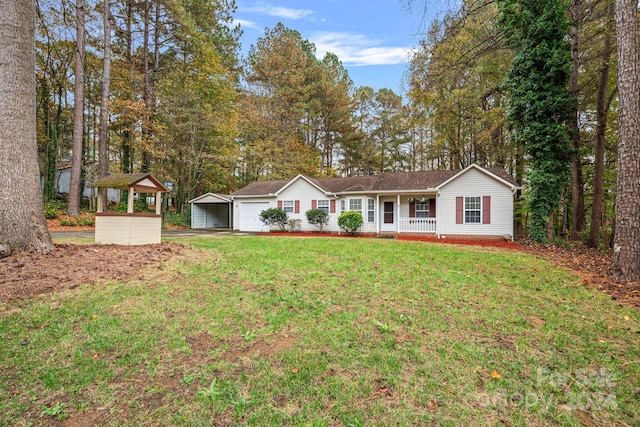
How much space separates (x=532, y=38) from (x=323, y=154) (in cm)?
1875

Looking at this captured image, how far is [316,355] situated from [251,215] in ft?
59.5

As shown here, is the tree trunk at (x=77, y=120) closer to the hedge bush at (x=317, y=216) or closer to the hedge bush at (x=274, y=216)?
the hedge bush at (x=274, y=216)

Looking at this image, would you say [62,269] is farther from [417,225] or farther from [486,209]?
[486,209]

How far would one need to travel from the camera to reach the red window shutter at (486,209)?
→ 14.3 m

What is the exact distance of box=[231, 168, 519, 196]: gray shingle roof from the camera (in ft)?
53.3

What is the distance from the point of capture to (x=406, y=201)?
56.3 feet

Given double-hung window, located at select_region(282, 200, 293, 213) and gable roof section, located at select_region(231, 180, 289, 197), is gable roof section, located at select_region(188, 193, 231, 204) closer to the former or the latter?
gable roof section, located at select_region(231, 180, 289, 197)

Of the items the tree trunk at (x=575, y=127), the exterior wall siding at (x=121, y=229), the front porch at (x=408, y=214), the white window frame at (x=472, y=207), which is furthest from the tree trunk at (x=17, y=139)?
the tree trunk at (x=575, y=127)

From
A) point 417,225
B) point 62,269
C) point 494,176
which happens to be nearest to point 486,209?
point 494,176

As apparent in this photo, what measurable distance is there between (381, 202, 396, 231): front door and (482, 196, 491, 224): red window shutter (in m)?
4.71

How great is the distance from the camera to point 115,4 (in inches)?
591

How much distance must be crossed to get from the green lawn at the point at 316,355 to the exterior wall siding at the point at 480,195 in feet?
32.6

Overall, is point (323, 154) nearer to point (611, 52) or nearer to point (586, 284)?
point (611, 52)

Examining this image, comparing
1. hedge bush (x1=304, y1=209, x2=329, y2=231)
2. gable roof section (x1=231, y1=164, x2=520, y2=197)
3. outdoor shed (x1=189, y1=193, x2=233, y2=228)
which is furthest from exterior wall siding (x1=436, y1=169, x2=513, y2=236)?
outdoor shed (x1=189, y1=193, x2=233, y2=228)
